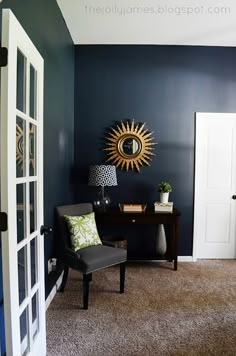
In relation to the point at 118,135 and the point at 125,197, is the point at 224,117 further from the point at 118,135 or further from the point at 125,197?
the point at 125,197

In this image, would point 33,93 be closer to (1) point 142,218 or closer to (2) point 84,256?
(2) point 84,256

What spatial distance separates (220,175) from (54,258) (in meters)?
2.47

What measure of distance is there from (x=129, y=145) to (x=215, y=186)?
4.39ft

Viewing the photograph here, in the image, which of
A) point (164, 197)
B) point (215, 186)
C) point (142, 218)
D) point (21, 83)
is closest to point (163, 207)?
point (164, 197)

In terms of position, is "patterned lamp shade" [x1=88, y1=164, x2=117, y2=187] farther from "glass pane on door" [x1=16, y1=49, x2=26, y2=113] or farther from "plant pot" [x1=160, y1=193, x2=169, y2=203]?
"glass pane on door" [x1=16, y1=49, x2=26, y2=113]

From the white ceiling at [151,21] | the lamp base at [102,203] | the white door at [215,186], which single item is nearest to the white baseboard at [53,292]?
the lamp base at [102,203]

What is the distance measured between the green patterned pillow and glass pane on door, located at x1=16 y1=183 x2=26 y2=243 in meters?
1.14

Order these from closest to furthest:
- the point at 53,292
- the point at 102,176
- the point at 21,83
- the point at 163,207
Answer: the point at 21,83, the point at 53,292, the point at 102,176, the point at 163,207

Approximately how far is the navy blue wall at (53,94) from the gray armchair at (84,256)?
0.11 meters

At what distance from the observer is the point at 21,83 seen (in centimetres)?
147

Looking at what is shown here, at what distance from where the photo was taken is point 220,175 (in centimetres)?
373

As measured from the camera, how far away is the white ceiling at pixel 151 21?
272 cm

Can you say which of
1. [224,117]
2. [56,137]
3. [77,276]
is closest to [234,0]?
[224,117]

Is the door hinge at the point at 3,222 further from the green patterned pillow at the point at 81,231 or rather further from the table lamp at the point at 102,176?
the table lamp at the point at 102,176
